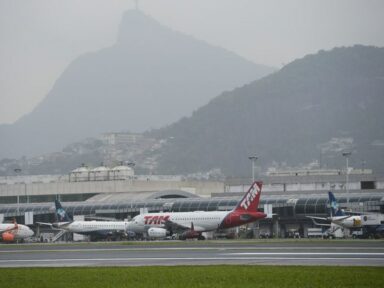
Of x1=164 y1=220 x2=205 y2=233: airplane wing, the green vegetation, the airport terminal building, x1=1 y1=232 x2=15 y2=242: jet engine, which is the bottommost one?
x1=1 y1=232 x2=15 y2=242: jet engine

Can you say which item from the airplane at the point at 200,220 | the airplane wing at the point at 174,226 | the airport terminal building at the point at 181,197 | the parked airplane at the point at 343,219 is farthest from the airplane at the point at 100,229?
the parked airplane at the point at 343,219

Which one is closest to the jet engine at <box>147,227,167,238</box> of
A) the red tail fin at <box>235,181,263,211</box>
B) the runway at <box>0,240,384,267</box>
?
the red tail fin at <box>235,181,263,211</box>

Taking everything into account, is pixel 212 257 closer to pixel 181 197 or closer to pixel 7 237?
pixel 7 237

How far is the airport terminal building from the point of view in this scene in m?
129

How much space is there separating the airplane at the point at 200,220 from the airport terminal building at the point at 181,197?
40.3 ft

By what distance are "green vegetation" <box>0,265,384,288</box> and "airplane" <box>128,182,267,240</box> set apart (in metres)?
55.0

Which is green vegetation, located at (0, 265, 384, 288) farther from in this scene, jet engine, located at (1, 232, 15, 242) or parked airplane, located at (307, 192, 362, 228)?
jet engine, located at (1, 232, 15, 242)

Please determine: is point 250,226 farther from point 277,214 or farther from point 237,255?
point 237,255

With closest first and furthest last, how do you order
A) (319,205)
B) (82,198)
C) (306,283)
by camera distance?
(306,283) < (319,205) < (82,198)

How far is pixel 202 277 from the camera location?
1874 inches

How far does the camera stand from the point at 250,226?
12950 cm

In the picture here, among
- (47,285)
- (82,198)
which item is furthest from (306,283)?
(82,198)

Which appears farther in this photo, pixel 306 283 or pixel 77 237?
pixel 77 237

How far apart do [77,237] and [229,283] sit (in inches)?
3667
